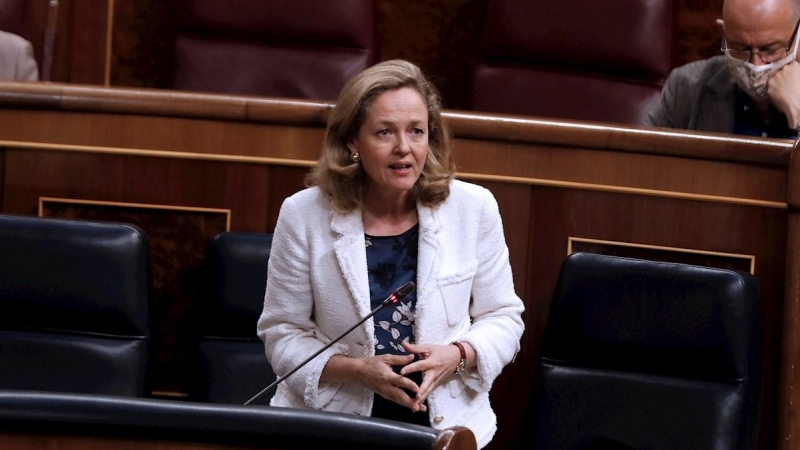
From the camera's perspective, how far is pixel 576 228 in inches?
45.3

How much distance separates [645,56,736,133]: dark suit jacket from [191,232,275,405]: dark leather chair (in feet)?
1.51

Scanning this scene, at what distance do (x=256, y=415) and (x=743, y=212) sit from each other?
27.0 inches

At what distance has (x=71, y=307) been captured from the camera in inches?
41.2

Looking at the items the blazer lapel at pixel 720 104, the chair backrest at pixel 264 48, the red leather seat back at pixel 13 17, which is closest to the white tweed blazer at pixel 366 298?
the blazer lapel at pixel 720 104

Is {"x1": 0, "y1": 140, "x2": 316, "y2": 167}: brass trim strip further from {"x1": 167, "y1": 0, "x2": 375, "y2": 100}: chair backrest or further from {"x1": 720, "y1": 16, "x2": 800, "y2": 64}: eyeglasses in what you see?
{"x1": 720, "y1": 16, "x2": 800, "y2": 64}: eyeglasses

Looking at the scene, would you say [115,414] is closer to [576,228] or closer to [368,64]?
[576,228]

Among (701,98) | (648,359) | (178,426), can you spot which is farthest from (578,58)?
(178,426)

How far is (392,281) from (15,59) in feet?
2.24

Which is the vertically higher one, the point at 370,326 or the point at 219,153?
the point at 219,153

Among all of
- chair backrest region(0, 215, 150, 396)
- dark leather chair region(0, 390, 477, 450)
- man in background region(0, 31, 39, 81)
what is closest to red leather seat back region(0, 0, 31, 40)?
man in background region(0, 31, 39, 81)

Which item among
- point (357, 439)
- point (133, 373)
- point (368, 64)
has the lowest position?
point (133, 373)

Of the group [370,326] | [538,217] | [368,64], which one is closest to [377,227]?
[370,326]

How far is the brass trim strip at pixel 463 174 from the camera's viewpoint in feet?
3.68

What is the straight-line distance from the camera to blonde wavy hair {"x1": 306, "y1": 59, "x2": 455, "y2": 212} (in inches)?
37.2
